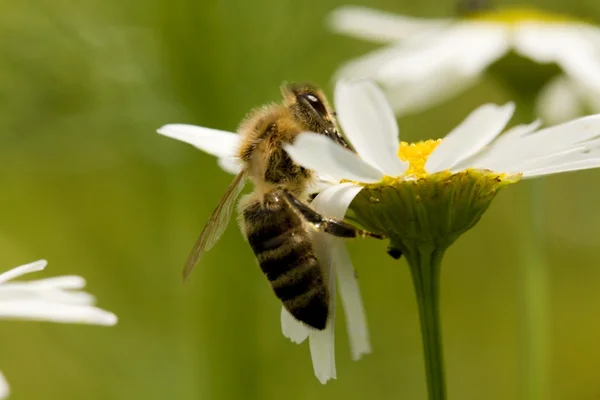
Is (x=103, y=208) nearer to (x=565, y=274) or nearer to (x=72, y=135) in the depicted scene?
(x=72, y=135)

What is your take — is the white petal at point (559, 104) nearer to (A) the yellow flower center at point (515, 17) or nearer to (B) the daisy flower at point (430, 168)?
(A) the yellow flower center at point (515, 17)

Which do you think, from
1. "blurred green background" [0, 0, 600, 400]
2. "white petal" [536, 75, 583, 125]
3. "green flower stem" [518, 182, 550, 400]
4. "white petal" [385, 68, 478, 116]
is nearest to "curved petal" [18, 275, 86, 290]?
"green flower stem" [518, 182, 550, 400]

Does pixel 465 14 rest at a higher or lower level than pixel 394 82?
higher

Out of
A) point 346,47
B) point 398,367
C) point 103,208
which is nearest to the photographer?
point 346,47

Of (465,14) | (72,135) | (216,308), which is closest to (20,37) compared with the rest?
(72,135)

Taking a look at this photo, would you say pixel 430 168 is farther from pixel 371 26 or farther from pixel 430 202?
pixel 371 26
